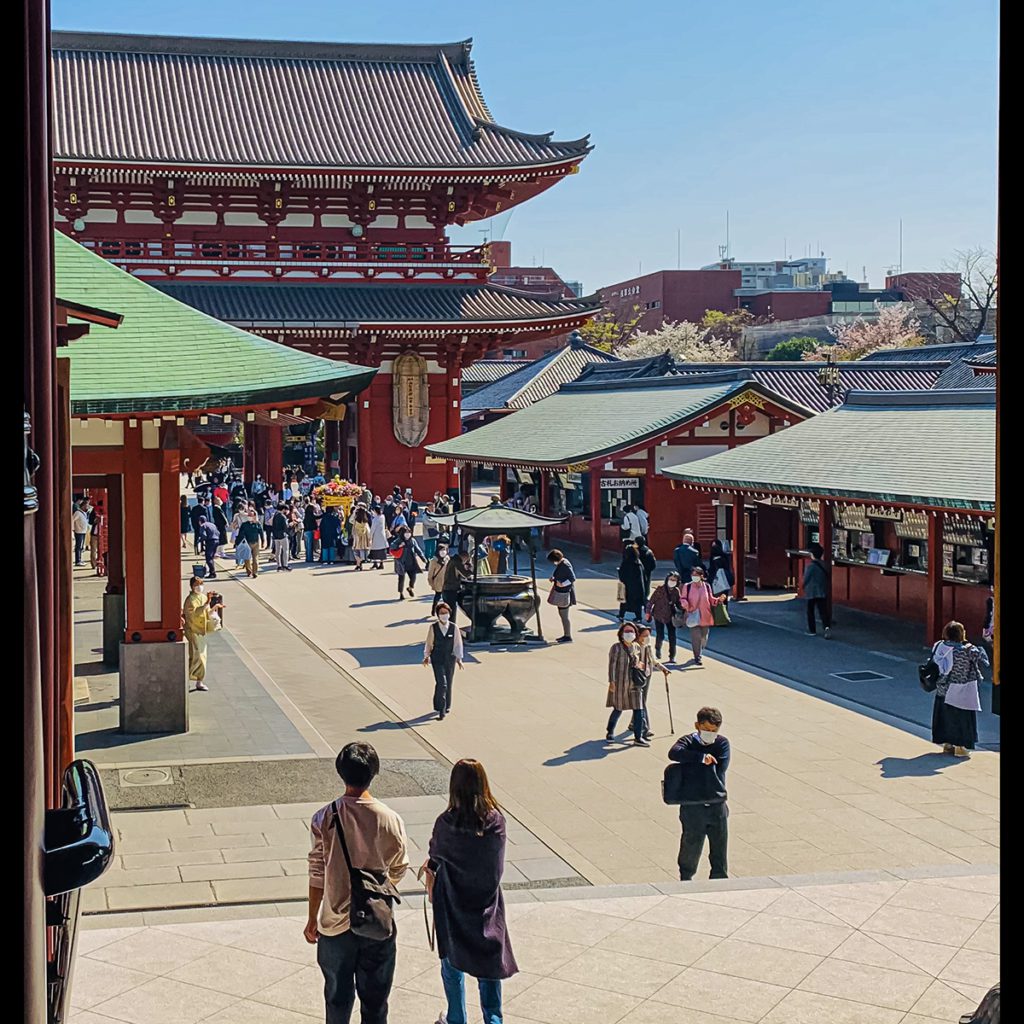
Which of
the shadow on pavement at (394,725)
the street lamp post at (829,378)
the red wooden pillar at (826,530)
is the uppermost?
the street lamp post at (829,378)

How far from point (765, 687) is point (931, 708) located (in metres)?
2.24

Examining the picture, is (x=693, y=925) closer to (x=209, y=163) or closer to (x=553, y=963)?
(x=553, y=963)

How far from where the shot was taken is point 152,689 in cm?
1480

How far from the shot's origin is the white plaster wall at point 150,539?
14.9 metres

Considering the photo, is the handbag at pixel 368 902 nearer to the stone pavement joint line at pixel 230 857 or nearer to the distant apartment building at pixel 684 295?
the stone pavement joint line at pixel 230 857

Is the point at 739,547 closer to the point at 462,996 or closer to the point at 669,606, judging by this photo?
the point at 669,606

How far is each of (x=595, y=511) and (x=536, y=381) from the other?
28.4m

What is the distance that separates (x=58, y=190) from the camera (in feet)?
135

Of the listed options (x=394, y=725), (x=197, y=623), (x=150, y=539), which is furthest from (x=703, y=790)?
(x=197, y=623)

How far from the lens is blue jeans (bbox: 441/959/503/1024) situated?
657cm

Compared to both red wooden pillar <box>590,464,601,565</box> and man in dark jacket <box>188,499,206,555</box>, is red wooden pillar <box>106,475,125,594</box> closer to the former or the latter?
man in dark jacket <box>188,499,206,555</box>

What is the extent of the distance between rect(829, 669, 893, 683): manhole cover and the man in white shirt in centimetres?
1809

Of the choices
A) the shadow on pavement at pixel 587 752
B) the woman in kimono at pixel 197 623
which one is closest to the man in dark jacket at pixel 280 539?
the woman in kimono at pixel 197 623

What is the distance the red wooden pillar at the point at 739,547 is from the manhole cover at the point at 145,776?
49.8 feet
